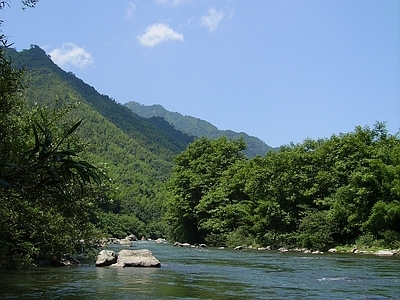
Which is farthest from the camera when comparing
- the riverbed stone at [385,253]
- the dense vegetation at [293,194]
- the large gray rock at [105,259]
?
the dense vegetation at [293,194]

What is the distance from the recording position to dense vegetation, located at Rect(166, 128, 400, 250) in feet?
131

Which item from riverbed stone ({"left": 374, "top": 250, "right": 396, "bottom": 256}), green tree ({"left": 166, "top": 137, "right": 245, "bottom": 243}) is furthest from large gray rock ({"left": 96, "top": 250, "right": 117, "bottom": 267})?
green tree ({"left": 166, "top": 137, "right": 245, "bottom": 243})

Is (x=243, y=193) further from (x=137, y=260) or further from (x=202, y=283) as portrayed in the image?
(x=202, y=283)

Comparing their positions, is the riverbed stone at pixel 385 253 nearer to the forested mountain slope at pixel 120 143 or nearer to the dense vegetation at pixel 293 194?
the dense vegetation at pixel 293 194

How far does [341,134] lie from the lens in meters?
49.0

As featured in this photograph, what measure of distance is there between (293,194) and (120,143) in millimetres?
102971

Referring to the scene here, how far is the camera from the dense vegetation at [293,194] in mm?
39781

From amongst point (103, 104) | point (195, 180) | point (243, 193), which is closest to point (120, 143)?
point (103, 104)

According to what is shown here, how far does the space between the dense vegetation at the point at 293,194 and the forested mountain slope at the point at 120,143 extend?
20.6 meters

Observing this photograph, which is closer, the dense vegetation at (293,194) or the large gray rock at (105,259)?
the large gray rock at (105,259)

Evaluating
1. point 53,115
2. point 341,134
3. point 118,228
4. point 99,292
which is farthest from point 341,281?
point 118,228

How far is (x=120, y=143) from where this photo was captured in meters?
145

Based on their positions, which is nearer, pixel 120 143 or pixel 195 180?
pixel 195 180

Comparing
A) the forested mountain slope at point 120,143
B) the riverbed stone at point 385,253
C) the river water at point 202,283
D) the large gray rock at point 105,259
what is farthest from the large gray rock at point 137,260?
the forested mountain slope at point 120,143
